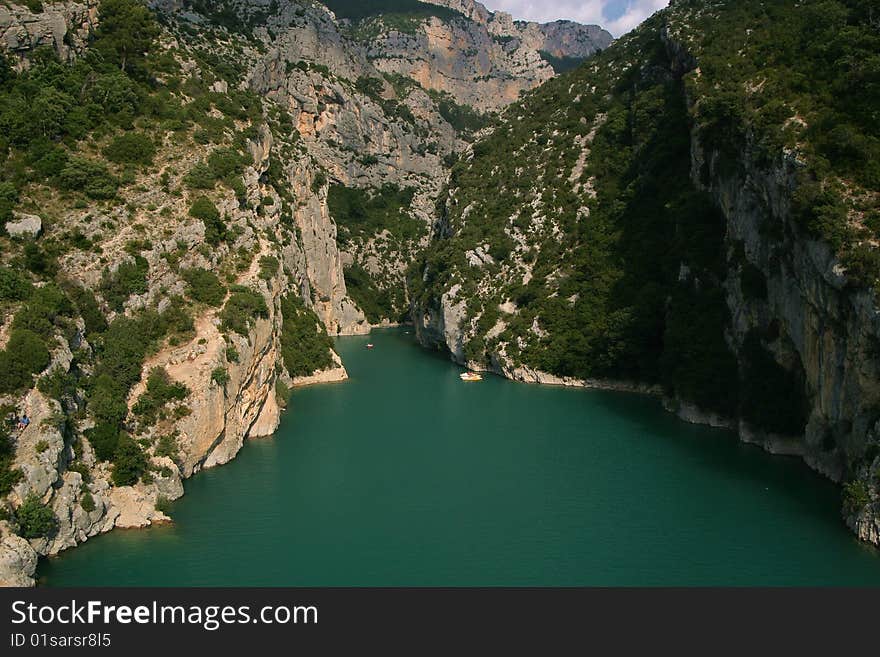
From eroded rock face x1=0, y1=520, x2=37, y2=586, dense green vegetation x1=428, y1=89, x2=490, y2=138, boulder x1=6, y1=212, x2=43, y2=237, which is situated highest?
dense green vegetation x1=428, y1=89, x2=490, y2=138

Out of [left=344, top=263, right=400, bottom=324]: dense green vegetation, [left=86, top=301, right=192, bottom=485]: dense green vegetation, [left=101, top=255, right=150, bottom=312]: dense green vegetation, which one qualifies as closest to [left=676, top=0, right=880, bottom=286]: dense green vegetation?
[left=86, top=301, right=192, bottom=485]: dense green vegetation

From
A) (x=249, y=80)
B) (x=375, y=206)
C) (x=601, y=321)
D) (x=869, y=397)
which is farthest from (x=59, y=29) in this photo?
(x=375, y=206)

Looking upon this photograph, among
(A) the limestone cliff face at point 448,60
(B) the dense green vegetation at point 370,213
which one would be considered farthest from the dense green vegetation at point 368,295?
(A) the limestone cliff face at point 448,60

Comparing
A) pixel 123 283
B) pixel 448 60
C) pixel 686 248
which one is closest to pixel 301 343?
pixel 123 283

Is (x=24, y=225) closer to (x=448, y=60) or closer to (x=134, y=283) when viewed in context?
(x=134, y=283)

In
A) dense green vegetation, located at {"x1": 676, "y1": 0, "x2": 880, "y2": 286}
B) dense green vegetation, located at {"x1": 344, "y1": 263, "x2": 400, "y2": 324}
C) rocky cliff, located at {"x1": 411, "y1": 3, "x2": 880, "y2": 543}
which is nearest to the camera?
dense green vegetation, located at {"x1": 676, "y1": 0, "x2": 880, "y2": 286}

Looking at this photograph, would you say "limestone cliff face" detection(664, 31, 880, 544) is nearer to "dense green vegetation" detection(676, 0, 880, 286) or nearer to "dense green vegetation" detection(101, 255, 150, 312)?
"dense green vegetation" detection(676, 0, 880, 286)

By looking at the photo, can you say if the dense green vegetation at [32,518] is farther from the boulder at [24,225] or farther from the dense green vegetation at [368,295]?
the dense green vegetation at [368,295]
